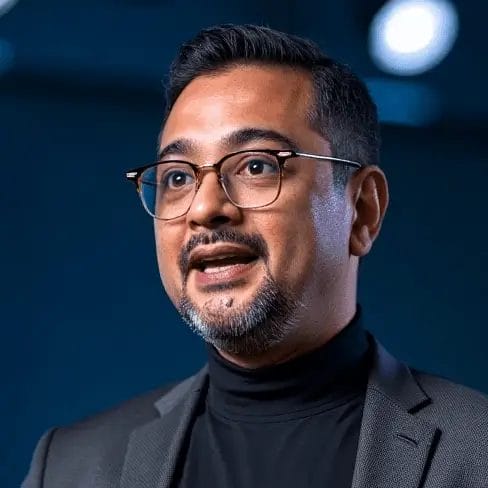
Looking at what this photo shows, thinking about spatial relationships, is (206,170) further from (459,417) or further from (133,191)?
(133,191)

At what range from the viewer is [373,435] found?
1.43 m

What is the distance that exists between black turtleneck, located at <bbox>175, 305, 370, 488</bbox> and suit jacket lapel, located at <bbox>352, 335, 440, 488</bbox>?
54 mm

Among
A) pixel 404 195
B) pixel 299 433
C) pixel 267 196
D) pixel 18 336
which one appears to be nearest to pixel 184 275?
pixel 267 196

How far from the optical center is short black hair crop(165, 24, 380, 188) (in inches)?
62.3

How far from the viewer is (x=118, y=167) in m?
2.21

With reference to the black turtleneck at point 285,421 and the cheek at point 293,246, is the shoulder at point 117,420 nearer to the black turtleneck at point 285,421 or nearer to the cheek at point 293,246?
the black turtleneck at point 285,421

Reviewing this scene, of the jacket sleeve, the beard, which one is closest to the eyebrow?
the beard

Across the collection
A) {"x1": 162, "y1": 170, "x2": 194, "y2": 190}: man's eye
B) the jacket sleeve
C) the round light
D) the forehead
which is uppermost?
the round light

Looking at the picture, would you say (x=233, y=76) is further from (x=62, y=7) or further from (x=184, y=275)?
(x=62, y=7)

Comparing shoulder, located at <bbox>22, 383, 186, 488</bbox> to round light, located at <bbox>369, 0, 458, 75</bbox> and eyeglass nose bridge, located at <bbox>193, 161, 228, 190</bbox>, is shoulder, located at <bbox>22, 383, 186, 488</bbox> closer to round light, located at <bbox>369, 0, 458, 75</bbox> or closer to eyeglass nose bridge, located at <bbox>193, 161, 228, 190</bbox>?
eyeglass nose bridge, located at <bbox>193, 161, 228, 190</bbox>

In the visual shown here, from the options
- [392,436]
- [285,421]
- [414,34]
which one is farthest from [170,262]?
[414,34]

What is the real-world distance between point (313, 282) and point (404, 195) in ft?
2.78

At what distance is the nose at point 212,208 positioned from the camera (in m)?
1.43

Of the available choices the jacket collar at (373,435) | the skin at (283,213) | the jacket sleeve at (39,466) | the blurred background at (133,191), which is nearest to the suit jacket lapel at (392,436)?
the jacket collar at (373,435)
